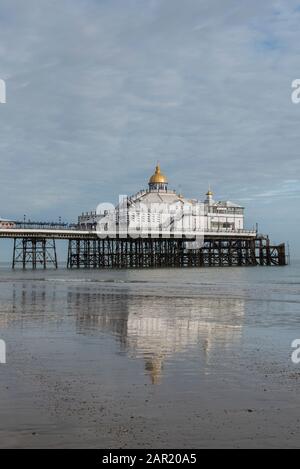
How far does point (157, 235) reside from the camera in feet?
298

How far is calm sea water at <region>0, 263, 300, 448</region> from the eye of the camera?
7195mm

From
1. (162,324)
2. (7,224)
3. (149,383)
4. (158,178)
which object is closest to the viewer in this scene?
(149,383)

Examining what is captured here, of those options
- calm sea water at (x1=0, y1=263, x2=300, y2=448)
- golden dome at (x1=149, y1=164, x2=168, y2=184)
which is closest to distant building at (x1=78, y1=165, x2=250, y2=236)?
golden dome at (x1=149, y1=164, x2=168, y2=184)

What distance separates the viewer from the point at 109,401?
8.55 m

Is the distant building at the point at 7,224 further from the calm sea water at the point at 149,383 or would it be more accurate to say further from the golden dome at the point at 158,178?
the calm sea water at the point at 149,383

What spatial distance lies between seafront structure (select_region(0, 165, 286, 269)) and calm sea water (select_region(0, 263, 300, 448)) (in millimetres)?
66723

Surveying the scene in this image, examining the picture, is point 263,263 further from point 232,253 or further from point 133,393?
point 133,393

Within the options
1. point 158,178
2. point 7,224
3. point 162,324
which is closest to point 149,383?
point 162,324

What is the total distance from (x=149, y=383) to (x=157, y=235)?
8106cm

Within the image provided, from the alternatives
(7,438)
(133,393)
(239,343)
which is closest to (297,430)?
(133,393)

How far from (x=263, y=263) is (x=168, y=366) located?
9868 centimetres

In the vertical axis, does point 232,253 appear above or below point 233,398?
above

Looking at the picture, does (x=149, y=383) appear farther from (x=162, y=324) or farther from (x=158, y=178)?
(x=158, y=178)
